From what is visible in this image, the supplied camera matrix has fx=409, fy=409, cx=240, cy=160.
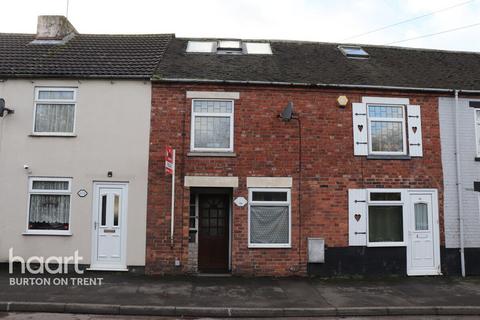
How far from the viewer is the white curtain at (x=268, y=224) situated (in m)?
10.6

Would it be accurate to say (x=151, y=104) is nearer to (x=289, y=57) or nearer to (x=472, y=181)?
(x=289, y=57)

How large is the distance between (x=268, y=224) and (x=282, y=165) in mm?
1585

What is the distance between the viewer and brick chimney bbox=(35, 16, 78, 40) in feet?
43.2

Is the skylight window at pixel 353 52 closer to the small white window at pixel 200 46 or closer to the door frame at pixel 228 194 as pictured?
the small white window at pixel 200 46

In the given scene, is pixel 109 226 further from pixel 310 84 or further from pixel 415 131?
pixel 415 131

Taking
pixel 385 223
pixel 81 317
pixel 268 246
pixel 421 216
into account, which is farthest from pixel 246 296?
pixel 421 216

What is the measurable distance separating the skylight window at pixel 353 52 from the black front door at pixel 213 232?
252 inches

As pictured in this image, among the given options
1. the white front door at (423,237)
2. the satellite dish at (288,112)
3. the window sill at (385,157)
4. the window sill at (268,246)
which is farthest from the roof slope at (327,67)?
the window sill at (268,246)

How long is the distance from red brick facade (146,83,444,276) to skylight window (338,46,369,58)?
2758mm

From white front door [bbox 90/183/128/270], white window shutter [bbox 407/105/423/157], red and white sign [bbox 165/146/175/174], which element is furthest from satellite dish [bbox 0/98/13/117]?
white window shutter [bbox 407/105/423/157]

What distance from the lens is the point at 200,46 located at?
44.5ft

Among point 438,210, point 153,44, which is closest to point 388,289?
point 438,210

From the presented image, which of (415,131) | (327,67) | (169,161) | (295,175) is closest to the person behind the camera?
(169,161)

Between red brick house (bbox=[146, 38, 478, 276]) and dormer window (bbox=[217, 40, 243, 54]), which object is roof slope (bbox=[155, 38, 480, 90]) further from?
dormer window (bbox=[217, 40, 243, 54])
